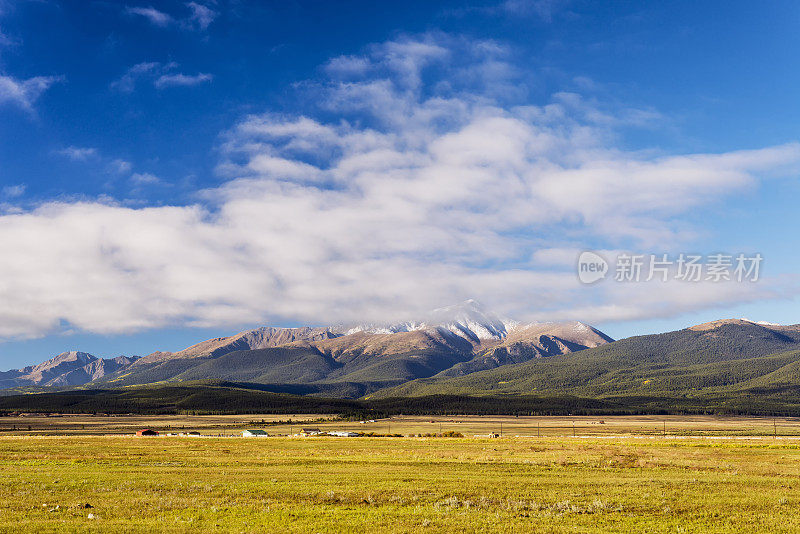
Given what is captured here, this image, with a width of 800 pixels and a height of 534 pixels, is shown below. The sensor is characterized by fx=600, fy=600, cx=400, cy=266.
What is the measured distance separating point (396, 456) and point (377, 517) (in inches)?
1638

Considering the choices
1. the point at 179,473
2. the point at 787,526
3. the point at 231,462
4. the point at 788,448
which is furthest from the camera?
the point at 788,448

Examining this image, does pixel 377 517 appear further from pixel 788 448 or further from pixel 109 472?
pixel 788 448

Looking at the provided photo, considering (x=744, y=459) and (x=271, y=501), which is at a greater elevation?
(x=271, y=501)

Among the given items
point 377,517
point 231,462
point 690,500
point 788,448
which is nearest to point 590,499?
point 690,500

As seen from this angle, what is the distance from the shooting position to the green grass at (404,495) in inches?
1169

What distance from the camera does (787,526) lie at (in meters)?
29.8

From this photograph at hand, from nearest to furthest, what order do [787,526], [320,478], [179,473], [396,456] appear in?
[787,526] < [320,478] < [179,473] < [396,456]

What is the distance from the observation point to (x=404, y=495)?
127 ft

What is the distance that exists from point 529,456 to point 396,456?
15.9 m

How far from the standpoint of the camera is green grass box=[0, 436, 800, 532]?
2970 centimetres

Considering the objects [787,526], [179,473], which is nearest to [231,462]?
[179,473]

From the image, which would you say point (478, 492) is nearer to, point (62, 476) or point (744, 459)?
point (62, 476)

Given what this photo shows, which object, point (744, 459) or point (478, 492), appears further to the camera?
point (744, 459)

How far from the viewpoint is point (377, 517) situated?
31328 millimetres
